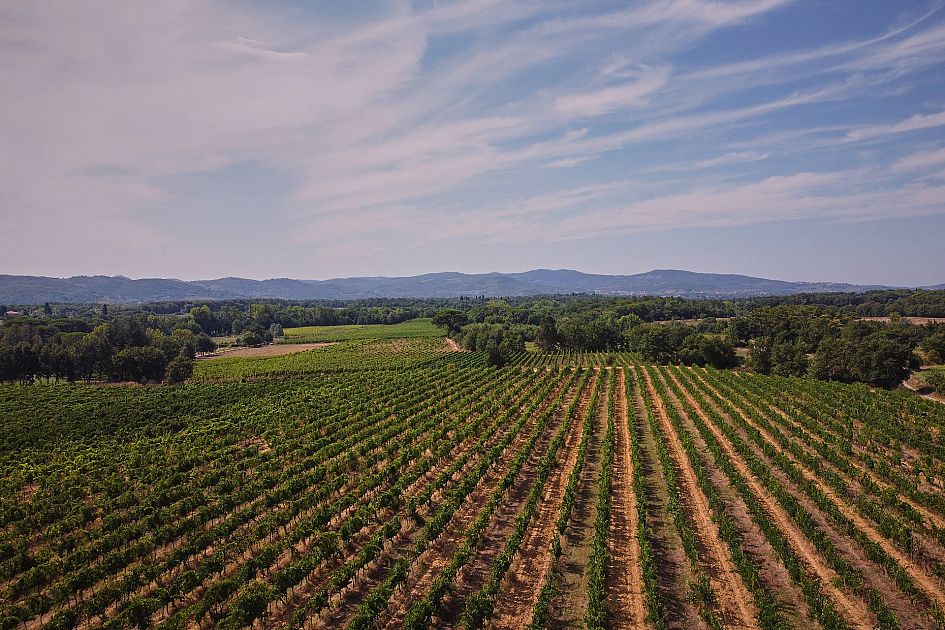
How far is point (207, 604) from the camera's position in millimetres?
16828

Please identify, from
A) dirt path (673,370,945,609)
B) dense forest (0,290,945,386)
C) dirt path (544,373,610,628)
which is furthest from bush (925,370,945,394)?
dirt path (544,373,610,628)

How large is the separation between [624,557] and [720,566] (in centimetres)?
393

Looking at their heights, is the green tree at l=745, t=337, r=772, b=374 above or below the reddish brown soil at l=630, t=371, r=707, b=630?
above

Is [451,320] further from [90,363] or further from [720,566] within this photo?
[720,566]

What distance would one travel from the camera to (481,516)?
Result: 2306 centimetres

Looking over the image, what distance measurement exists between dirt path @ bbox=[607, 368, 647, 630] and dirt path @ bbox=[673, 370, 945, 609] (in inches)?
408

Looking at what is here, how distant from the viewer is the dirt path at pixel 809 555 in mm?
16828

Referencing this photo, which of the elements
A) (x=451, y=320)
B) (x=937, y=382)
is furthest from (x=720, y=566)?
(x=451, y=320)

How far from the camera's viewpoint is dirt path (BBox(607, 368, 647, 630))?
55.4 feet

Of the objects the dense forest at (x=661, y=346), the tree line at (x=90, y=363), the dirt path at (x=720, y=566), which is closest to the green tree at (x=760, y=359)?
the dense forest at (x=661, y=346)

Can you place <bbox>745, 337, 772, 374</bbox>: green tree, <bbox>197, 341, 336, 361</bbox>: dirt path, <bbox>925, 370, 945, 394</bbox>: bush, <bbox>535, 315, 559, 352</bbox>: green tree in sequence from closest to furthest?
<bbox>925, 370, 945, 394</bbox>: bush < <bbox>745, 337, 772, 374</bbox>: green tree < <bbox>535, 315, 559, 352</bbox>: green tree < <bbox>197, 341, 336, 361</bbox>: dirt path

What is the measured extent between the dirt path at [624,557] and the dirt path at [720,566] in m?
2.92

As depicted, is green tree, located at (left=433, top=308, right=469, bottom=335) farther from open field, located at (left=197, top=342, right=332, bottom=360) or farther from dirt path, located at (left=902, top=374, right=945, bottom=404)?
dirt path, located at (left=902, top=374, right=945, bottom=404)

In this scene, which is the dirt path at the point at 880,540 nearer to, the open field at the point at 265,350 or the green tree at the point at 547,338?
the green tree at the point at 547,338
